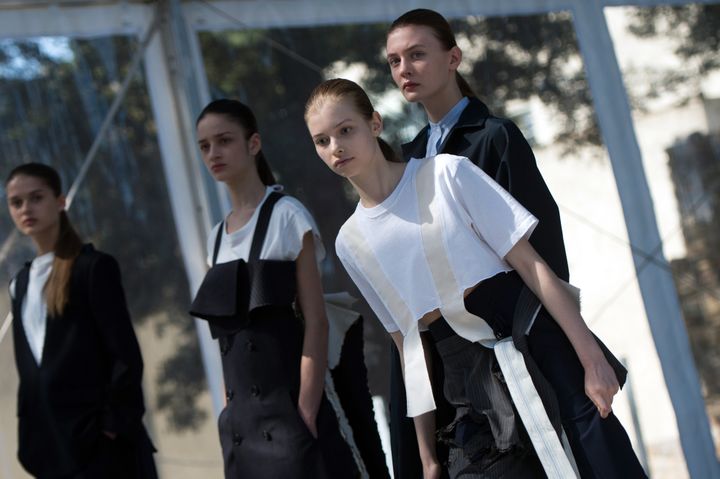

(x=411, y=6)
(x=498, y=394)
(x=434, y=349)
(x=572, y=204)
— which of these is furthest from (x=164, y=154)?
(x=498, y=394)

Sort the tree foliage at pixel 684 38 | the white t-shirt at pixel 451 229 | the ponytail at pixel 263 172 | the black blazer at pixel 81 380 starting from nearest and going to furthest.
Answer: the white t-shirt at pixel 451 229, the ponytail at pixel 263 172, the black blazer at pixel 81 380, the tree foliage at pixel 684 38

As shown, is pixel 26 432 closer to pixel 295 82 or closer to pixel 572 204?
pixel 295 82

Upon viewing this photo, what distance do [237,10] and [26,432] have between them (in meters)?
1.52

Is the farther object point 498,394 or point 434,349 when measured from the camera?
point 434,349

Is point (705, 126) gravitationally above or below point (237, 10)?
below

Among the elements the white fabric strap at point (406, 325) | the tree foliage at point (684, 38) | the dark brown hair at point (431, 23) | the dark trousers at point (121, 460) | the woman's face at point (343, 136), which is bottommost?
the dark trousers at point (121, 460)

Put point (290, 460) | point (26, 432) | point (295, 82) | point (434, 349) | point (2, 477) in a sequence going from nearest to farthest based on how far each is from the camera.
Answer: point (434, 349)
point (290, 460)
point (26, 432)
point (2, 477)
point (295, 82)

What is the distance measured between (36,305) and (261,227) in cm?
85

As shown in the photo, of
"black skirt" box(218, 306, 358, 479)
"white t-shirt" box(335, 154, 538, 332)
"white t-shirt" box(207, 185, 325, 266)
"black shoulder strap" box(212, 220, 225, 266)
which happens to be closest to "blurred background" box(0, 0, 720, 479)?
"black shoulder strap" box(212, 220, 225, 266)

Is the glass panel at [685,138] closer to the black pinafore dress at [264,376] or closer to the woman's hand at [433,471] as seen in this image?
the black pinafore dress at [264,376]

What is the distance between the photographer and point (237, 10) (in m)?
3.56

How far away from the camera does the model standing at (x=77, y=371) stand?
296cm

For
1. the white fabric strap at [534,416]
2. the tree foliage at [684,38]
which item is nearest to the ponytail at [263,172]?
the white fabric strap at [534,416]

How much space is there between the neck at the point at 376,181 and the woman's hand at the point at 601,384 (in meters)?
0.51
